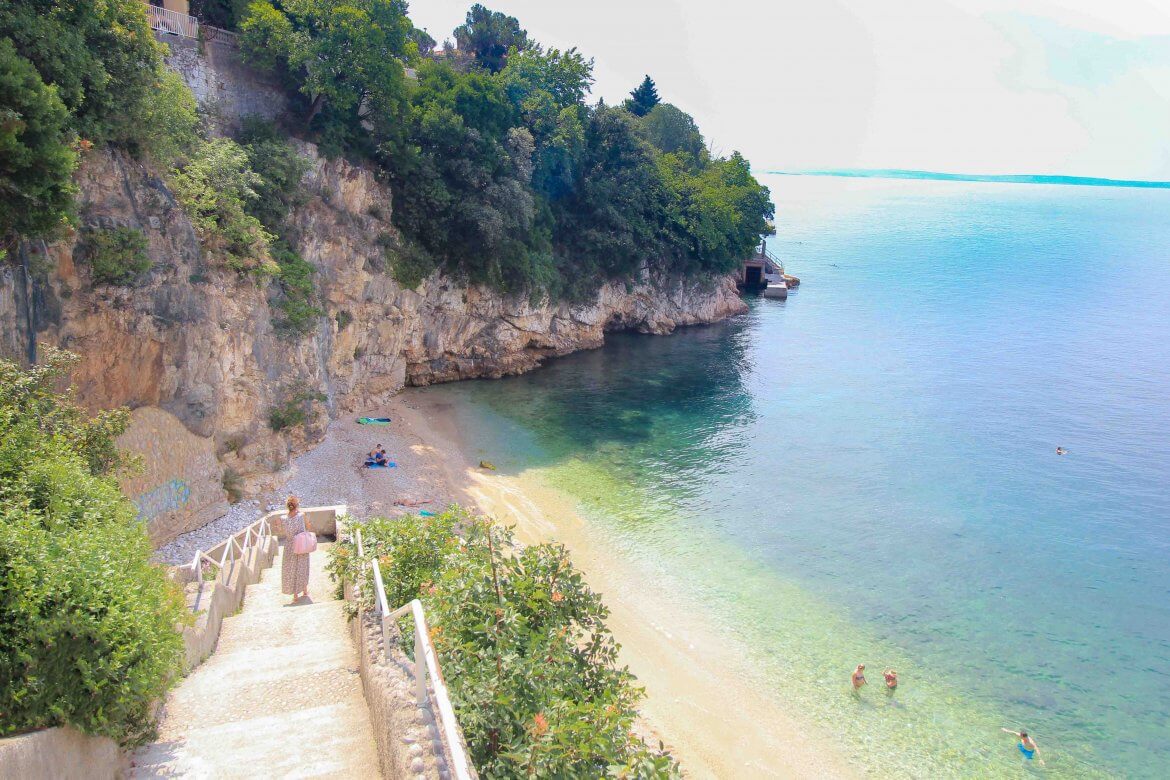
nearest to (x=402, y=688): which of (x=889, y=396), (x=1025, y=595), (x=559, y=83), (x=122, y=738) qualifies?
(x=122, y=738)

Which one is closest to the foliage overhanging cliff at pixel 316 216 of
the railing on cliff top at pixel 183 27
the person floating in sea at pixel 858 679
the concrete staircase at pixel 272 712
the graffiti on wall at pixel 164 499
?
the railing on cliff top at pixel 183 27

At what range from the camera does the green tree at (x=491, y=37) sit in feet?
162

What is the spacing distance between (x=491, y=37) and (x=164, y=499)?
4329cm

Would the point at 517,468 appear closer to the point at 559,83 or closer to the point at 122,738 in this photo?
the point at 122,738

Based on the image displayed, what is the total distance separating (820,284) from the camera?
2739 inches

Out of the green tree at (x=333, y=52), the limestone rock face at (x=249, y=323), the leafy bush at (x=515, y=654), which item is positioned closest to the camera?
the leafy bush at (x=515, y=654)

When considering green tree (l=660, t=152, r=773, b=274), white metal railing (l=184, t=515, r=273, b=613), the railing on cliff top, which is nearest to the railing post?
white metal railing (l=184, t=515, r=273, b=613)

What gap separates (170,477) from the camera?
53.6 ft

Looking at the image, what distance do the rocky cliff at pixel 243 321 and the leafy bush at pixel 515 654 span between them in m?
8.92

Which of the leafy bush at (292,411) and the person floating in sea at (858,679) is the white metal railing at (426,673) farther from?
the leafy bush at (292,411)

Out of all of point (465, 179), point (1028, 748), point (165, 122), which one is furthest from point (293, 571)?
point (465, 179)

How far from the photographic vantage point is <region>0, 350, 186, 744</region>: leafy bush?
17.5 ft

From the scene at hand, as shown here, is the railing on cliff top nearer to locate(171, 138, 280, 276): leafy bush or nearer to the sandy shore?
locate(171, 138, 280, 276): leafy bush

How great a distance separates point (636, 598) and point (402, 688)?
13303 mm
